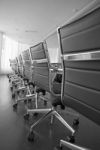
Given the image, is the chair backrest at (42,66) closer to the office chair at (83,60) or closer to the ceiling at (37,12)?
the office chair at (83,60)

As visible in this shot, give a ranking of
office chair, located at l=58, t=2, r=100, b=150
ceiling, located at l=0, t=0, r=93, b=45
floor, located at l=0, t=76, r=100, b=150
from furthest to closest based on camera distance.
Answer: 1. ceiling, located at l=0, t=0, r=93, b=45
2. floor, located at l=0, t=76, r=100, b=150
3. office chair, located at l=58, t=2, r=100, b=150

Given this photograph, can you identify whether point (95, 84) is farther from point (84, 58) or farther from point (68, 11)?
point (68, 11)

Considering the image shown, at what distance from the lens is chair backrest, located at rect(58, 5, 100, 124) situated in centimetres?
73

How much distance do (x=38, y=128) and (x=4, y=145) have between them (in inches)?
19.3

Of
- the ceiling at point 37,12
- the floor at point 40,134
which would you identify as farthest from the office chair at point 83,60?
the ceiling at point 37,12

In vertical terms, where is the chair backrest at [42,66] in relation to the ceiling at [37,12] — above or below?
below

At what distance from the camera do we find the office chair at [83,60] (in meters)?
0.73

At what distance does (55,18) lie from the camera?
5.52 metres

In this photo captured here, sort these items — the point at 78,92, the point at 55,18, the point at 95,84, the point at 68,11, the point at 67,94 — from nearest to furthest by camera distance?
the point at 95,84, the point at 78,92, the point at 67,94, the point at 68,11, the point at 55,18

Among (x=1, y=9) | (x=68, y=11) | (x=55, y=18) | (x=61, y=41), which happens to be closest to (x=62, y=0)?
(x=68, y=11)

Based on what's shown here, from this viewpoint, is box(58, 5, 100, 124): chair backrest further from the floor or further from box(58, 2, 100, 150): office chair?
the floor

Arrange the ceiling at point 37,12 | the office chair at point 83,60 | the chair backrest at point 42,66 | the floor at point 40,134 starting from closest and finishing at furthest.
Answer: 1. the office chair at point 83,60
2. the floor at point 40,134
3. the chair backrest at point 42,66
4. the ceiling at point 37,12

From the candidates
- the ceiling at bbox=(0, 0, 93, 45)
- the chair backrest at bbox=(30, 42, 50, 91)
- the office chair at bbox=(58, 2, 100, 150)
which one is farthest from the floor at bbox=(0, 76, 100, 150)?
the ceiling at bbox=(0, 0, 93, 45)

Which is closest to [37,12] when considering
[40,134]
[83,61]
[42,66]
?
[42,66]
